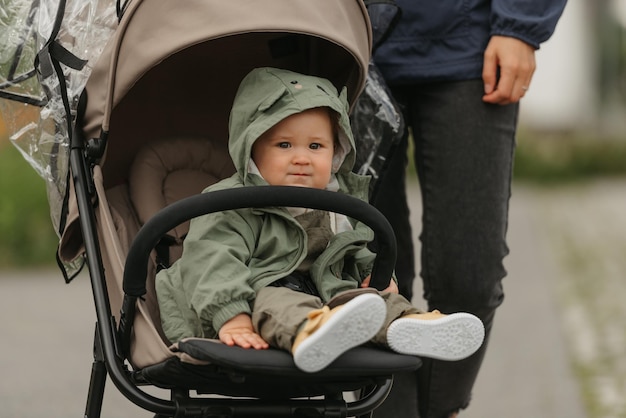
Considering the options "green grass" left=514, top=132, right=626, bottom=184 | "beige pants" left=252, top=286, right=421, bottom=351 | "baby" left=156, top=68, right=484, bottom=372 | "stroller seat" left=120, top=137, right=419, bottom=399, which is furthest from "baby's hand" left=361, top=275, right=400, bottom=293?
"green grass" left=514, top=132, right=626, bottom=184

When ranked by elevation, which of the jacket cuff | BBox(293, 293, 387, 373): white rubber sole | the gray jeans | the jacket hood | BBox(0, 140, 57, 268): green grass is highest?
the jacket hood

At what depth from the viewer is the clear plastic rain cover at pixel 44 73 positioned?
11.7ft

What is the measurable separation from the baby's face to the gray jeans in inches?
27.7

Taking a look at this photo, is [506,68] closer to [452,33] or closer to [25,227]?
[452,33]

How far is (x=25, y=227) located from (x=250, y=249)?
5805mm

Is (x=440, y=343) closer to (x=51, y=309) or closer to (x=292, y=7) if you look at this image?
(x=292, y=7)

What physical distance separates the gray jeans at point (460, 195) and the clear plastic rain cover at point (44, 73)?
0.98 meters

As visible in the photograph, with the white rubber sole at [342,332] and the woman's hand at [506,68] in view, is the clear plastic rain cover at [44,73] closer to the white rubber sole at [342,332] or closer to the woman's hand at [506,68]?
the woman's hand at [506,68]

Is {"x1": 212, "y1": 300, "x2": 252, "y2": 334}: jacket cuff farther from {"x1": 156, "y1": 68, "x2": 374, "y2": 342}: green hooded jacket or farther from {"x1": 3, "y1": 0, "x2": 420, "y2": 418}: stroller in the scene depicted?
{"x1": 3, "y1": 0, "x2": 420, "y2": 418}: stroller

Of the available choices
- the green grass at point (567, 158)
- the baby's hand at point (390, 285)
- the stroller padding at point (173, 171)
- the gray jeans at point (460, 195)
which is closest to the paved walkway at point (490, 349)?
the gray jeans at point (460, 195)

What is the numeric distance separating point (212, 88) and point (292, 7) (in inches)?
27.5

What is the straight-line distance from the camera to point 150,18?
10.7 ft

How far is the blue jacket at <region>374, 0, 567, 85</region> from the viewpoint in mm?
3617

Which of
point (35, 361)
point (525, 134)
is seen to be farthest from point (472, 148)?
point (525, 134)
